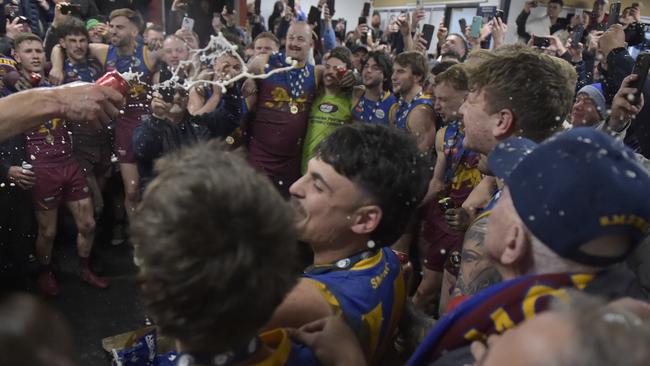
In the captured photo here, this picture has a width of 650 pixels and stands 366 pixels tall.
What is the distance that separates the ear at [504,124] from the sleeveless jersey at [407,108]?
1.93 metres

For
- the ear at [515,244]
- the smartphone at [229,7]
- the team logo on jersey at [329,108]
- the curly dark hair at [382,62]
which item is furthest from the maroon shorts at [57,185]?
the smartphone at [229,7]

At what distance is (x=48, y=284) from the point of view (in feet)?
11.7

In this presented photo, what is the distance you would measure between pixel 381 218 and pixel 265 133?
265 cm

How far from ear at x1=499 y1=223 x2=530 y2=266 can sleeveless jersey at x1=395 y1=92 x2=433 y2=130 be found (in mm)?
2774

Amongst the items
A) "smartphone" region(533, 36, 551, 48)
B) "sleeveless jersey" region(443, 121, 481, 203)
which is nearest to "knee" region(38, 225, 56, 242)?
"sleeveless jersey" region(443, 121, 481, 203)

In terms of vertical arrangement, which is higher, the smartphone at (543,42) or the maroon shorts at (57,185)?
the smartphone at (543,42)

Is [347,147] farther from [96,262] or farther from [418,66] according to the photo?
[96,262]

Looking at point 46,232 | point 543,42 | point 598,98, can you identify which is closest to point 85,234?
point 46,232

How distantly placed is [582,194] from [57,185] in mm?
3669

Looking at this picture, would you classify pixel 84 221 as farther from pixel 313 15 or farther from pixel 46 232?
pixel 313 15

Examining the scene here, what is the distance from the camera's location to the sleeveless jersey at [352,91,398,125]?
4113mm

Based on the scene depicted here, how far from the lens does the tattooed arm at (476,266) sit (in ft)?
5.02

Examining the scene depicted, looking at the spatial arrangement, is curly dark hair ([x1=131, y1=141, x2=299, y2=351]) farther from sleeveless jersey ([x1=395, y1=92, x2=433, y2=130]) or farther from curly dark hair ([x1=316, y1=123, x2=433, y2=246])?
sleeveless jersey ([x1=395, y1=92, x2=433, y2=130])

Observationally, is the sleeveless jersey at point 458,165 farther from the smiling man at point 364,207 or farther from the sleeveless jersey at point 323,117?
the smiling man at point 364,207
